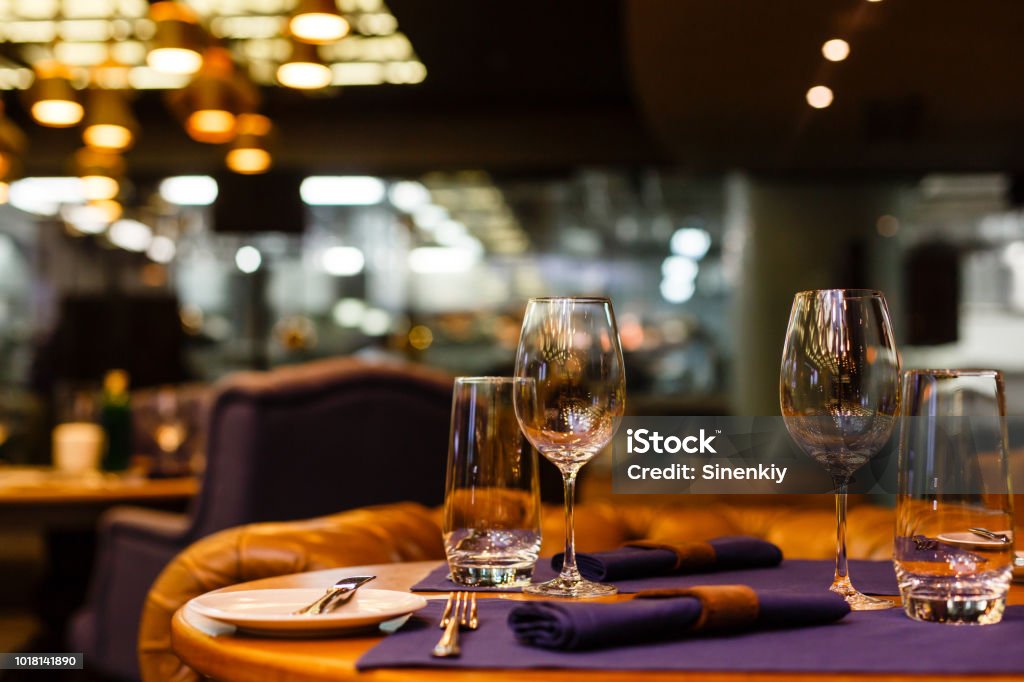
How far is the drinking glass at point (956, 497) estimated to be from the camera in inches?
32.1

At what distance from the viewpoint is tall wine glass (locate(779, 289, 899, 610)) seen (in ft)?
3.15

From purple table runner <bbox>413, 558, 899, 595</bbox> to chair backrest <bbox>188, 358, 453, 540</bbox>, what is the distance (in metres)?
1.56

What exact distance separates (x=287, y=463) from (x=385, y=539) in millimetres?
1162

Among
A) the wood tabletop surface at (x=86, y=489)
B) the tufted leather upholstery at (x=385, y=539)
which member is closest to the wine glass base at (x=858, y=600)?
the tufted leather upholstery at (x=385, y=539)

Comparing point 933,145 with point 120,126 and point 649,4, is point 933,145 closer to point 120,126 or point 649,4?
point 649,4

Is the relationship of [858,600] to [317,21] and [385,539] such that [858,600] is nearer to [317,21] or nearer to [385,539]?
[385,539]

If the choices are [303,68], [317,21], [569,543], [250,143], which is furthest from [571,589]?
[250,143]

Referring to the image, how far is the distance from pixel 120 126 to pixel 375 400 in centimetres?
261

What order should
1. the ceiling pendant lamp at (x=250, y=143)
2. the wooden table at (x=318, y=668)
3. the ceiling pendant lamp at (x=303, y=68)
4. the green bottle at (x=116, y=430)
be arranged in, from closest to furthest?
the wooden table at (x=318, y=668) < the green bottle at (x=116, y=430) < the ceiling pendant lamp at (x=303, y=68) < the ceiling pendant lamp at (x=250, y=143)

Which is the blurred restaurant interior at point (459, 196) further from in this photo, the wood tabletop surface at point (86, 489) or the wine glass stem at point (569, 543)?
the wine glass stem at point (569, 543)

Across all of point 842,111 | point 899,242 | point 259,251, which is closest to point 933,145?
point 842,111

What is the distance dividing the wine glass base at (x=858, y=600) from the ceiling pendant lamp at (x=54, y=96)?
439cm

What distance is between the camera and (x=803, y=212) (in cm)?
792

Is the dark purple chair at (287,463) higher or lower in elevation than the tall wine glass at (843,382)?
lower
